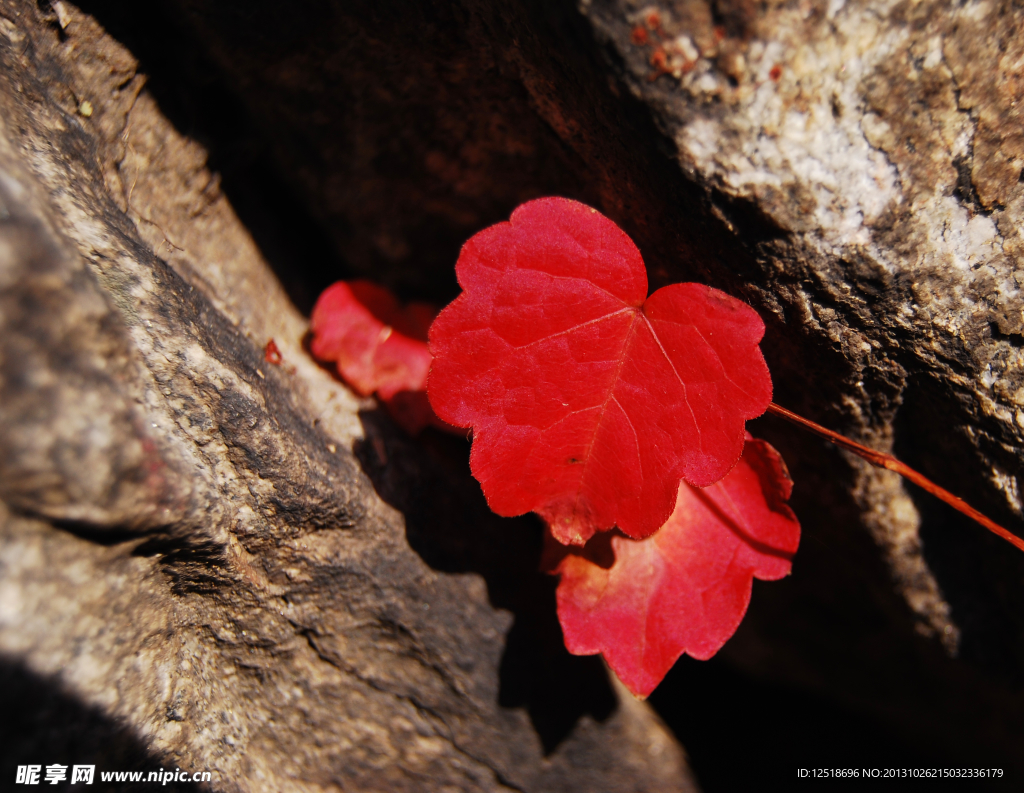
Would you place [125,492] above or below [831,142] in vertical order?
below

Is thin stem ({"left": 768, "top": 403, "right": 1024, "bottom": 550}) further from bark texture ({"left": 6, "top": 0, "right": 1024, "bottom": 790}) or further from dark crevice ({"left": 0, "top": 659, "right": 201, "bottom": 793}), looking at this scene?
dark crevice ({"left": 0, "top": 659, "right": 201, "bottom": 793})

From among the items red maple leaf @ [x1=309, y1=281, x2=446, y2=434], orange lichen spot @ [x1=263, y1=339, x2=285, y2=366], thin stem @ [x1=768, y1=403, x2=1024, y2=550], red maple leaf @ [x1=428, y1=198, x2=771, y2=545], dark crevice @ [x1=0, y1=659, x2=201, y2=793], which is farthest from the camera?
red maple leaf @ [x1=309, y1=281, x2=446, y2=434]

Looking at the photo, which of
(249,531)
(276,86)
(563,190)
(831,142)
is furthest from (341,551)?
(831,142)

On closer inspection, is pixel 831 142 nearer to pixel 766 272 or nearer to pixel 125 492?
pixel 766 272

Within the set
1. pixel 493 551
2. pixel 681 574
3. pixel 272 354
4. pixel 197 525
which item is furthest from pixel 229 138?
pixel 681 574

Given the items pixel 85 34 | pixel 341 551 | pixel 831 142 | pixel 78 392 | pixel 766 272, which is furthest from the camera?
pixel 341 551

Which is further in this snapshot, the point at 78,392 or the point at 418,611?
the point at 418,611

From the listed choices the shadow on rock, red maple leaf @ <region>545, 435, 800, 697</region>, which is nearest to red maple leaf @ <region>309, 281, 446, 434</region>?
the shadow on rock

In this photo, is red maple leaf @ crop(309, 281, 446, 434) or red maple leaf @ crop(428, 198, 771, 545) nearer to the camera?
red maple leaf @ crop(428, 198, 771, 545)
